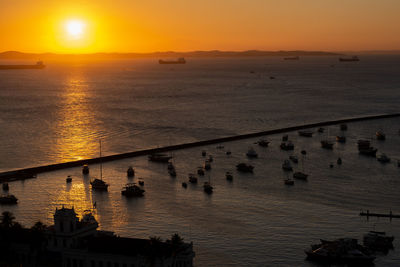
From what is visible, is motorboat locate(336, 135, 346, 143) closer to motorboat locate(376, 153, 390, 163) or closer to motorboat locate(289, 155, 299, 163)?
motorboat locate(376, 153, 390, 163)

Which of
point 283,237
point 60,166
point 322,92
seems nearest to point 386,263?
point 283,237

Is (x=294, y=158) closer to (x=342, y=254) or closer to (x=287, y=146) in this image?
(x=287, y=146)

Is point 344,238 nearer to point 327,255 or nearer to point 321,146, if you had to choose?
point 327,255

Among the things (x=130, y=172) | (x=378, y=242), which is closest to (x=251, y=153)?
(x=130, y=172)

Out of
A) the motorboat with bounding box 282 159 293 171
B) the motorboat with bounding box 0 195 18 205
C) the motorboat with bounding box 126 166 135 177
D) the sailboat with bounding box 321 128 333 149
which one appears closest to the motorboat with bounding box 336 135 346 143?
the sailboat with bounding box 321 128 333 149

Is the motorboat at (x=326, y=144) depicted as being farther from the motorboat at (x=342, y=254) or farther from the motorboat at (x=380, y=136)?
the motorboat at (x=342, y=254)
